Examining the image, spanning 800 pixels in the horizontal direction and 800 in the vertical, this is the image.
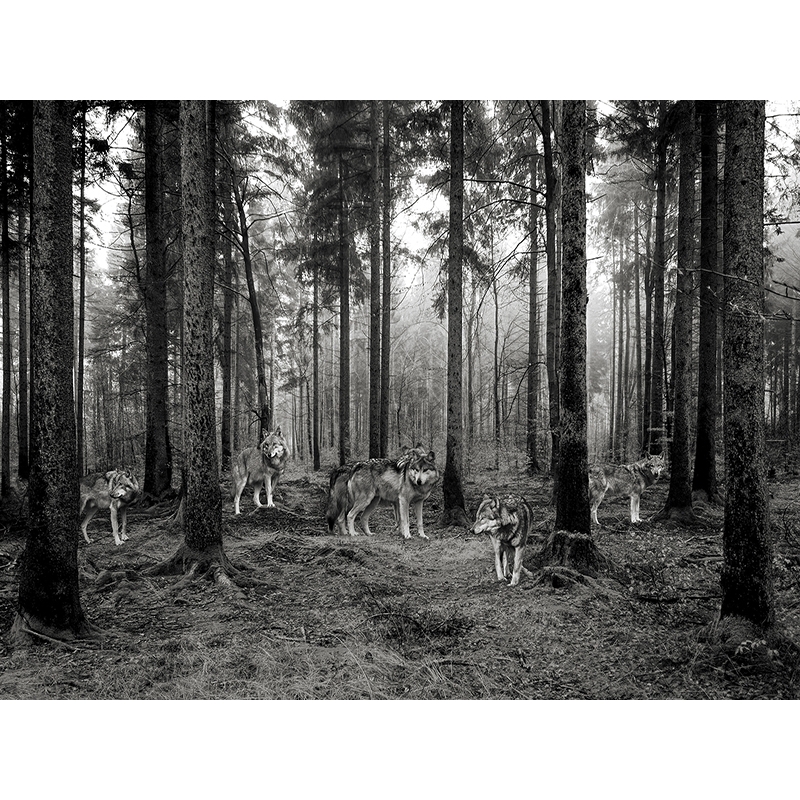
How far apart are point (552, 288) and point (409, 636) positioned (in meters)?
10.7

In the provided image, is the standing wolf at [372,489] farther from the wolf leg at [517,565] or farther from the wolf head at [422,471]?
the wolf leg at [517,565]

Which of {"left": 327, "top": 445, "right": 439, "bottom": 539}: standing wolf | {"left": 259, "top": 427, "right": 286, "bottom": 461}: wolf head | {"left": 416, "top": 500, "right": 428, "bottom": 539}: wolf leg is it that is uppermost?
{"left": 259, "top": 427, "right": 286, "bottom": 461}: wolf head

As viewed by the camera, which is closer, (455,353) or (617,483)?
(455,353)

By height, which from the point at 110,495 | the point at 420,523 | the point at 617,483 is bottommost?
the point at 420,523

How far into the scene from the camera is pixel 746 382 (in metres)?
4.07

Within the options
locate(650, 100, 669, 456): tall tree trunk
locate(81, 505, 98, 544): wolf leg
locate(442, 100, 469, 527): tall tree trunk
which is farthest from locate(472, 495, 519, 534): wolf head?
locate(81, 505, 98, 544): wolf leg

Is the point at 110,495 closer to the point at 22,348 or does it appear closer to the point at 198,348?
the point at 198,348

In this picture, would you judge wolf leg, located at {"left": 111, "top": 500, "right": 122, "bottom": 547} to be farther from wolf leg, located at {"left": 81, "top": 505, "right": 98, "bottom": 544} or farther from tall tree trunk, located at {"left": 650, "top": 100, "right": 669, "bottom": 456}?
tall tree trunk, located at {"left": 650, "top": 100, "right": 669, "bottom": 456}

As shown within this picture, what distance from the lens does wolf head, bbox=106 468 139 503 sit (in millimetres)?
8242

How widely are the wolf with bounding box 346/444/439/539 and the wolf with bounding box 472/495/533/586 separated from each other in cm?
267

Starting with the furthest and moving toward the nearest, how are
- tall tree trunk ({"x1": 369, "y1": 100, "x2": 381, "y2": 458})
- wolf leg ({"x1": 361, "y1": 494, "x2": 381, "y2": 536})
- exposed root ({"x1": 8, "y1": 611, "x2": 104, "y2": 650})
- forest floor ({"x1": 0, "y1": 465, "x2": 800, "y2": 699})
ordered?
1. tall tree trunk ({"x1": 369, "y1": 100, "x2": 381, "y2": 458})
2. wolf leg ({"x1": 361, "y1": 494, "x2": 381, "y2": 536})
3. exposed root ({"x1": 8, "y1": 611, "x2": 104, "y2": 650})
4. forest floor ({"x1": 0, "y1": 465, "x2": 800, "y2": 699})

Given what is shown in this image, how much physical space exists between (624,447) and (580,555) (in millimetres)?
13976

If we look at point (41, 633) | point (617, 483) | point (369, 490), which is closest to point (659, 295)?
point (617, 483)
